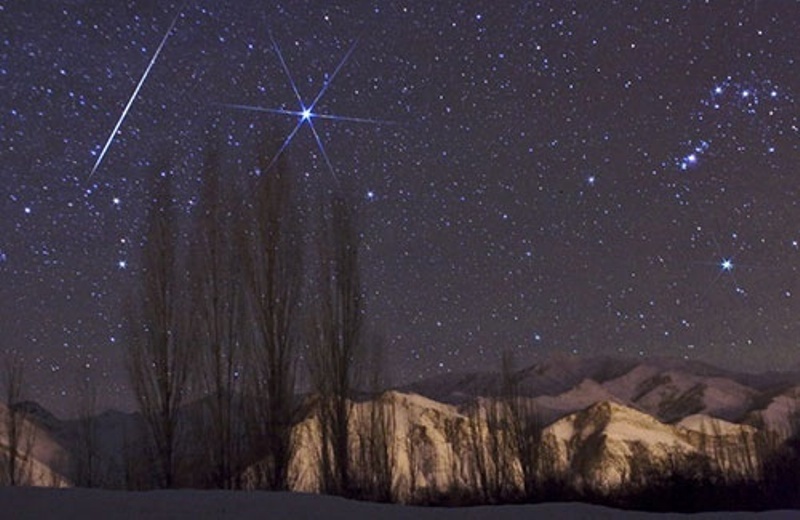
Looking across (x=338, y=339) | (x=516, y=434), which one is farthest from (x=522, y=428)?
(x=338, y=339)

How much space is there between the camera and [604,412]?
160375mm

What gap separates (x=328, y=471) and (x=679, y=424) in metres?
150

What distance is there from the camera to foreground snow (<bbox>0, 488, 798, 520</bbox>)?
486 inches

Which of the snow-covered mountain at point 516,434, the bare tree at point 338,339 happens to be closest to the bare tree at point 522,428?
the snow-covered mountain at point 516,434

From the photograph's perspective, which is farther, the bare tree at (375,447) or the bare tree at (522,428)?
the bare tree at (522,428)

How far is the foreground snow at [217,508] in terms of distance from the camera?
40.5ft

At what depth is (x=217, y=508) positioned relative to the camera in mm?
12859

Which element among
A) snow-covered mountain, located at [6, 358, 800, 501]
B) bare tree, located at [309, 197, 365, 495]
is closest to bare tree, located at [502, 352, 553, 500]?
snow-covered mountain, located at [6, 358, 800, 501]

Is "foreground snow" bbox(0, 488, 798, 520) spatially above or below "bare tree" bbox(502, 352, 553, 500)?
below

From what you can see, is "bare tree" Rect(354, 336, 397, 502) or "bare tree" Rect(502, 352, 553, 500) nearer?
"bare tree" Rect(354, 336, 397, 502)

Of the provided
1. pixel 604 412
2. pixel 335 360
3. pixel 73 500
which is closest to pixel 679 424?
pixel 604 412

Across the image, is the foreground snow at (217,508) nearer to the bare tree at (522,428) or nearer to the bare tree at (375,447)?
the bare tree at (375,447)

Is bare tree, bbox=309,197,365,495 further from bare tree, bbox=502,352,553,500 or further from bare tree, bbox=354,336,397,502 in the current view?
bare tree, bbox=502,352,553,500

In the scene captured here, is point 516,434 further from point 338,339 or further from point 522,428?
point 338,339
